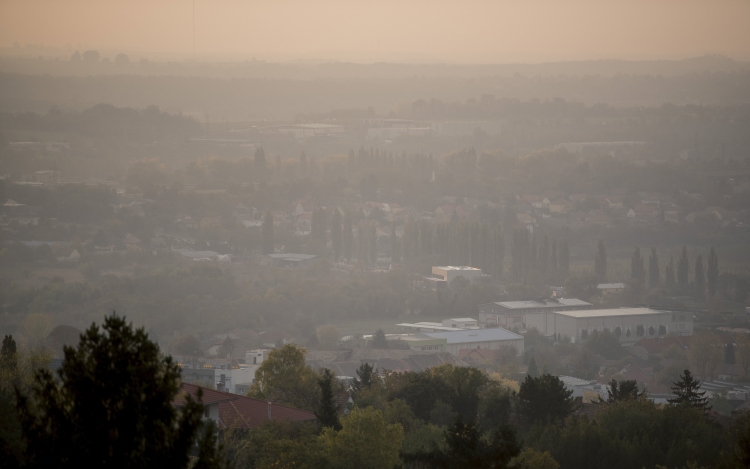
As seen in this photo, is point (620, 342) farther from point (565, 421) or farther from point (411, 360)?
point (565, 421)

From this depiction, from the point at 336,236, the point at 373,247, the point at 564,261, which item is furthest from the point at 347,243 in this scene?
the point at 564,261

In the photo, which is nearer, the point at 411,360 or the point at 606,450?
the point at 606,450

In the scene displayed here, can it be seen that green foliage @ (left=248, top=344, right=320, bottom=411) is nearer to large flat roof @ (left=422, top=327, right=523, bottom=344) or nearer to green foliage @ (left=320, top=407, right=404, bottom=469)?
green foliage @ (left=320, top=407, right=404, bottom=469)

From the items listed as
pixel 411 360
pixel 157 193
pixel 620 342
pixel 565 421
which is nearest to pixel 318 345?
pixel 411 360

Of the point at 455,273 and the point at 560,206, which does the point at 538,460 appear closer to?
the point at 455,273

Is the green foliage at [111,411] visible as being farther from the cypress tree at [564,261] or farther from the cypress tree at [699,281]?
the cypress tree at [564,261]

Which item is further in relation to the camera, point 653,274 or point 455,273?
point 455,273

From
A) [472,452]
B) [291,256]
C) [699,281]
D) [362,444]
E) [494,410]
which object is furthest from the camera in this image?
[291,256]

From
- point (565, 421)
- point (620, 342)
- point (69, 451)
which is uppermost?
point (69, 451)
